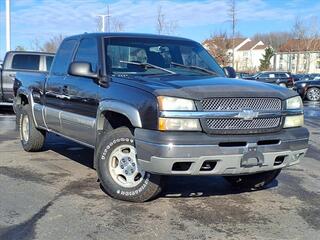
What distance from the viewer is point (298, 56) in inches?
3164

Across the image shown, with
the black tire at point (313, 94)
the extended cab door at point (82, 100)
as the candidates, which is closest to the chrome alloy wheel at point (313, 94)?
the black tire at point (313, 94)

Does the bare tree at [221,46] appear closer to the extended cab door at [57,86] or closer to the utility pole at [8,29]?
the utility pole at [8,29]

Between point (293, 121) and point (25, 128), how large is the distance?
15.9ft

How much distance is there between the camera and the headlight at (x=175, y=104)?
16.1 ft

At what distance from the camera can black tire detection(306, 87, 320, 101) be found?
88.9 feet

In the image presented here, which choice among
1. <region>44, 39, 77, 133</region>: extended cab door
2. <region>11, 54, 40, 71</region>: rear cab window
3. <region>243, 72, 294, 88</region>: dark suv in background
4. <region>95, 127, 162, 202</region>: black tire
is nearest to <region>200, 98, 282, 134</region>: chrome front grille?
<region>95, 127, 162, 202</region>: black tire

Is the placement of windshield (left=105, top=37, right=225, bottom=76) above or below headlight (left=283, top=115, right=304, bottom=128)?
above

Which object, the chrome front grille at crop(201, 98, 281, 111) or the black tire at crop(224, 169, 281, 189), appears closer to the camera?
the chrome front grille at crop(201, 98, 281, 111)

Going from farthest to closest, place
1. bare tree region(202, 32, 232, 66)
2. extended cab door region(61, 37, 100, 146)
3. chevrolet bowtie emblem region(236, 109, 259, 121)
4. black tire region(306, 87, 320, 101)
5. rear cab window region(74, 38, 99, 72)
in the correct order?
bare tree region(202, 32, 232, 66) < black tire region(306, 87, 320, 101) < rear cab window region(74, 38, 99, 72) < extended cab door region(61, 37, 100, 146) < chevrolet bowtie emblem region(236, 109, 259, 121)

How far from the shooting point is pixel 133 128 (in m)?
5.46

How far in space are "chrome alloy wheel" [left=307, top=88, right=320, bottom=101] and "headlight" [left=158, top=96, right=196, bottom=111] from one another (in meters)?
23.5

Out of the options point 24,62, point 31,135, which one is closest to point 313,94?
point 24,62

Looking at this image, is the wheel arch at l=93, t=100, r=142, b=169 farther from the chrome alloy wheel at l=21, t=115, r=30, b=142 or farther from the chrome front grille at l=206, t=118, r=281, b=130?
the chrome alloy wheel at l=21, t=115, r=30, b=142

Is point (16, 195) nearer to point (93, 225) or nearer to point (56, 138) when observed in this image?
point (93, 225)
